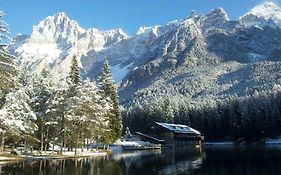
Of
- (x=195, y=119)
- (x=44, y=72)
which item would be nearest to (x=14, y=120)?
(x=44, y=72)

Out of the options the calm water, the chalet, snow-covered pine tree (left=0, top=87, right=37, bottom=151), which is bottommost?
the calm water

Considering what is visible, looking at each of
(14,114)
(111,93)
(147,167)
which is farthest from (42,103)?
(147,167)

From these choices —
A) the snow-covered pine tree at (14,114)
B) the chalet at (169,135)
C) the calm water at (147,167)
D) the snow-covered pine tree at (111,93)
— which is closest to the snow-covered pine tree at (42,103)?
the snow-covered pine tree at (14,114)

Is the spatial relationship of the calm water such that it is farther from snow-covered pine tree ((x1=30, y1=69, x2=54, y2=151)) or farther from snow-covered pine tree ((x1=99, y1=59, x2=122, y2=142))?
snow-covered pine tree ((x1=99, y1=59, x2=122, y2=142))

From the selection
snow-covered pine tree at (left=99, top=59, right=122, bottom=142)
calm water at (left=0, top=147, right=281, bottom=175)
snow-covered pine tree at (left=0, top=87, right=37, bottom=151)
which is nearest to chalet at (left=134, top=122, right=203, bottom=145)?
snow-covered pine tree at (left=99, top=59, right=122, bottom=142)

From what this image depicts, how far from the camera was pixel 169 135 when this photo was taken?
118188mm

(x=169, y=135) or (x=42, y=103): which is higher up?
(x=42, y=103)

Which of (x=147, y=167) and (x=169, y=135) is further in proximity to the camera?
(x=169, y=135)

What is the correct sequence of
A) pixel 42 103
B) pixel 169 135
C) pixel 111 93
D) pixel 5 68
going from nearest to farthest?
1. pixel 5 68
2. pixel 42 103
3. pixel 111 93
4. pixel 169 135

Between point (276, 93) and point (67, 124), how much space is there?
92.7 m

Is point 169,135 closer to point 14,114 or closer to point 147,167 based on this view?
point 14,114

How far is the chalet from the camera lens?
118438mm

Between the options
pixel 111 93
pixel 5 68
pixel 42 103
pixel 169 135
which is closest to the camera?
pixel 5 68

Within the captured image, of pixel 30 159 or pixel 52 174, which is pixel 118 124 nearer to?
pixel 30 159
